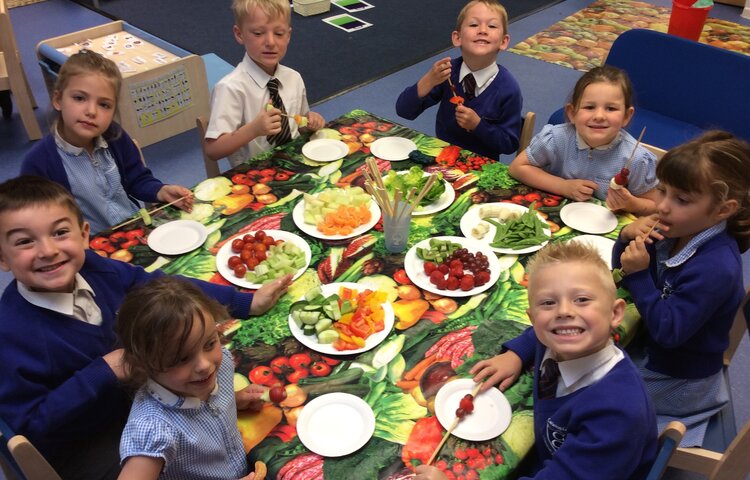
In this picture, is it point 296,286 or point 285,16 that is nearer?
point 296,286

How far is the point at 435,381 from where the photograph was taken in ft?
5.00

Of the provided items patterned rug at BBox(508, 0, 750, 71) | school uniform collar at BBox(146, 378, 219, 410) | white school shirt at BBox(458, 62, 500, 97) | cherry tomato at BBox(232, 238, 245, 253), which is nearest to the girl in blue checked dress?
school uniform collar at BBox(146, 378, 219, 410)

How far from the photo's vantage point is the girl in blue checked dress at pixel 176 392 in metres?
1.26

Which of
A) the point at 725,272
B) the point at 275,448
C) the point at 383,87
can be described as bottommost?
the point at 383,87

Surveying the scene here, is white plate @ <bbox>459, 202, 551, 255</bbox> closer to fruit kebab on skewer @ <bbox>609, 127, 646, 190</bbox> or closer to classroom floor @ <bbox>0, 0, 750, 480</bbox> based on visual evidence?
fruit kebab on skewer @ <bbox>609, 127, 646, 190</bbox>

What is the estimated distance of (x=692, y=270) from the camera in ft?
5.58

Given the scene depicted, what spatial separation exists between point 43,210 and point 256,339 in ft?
2.05

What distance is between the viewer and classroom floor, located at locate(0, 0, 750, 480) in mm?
3809

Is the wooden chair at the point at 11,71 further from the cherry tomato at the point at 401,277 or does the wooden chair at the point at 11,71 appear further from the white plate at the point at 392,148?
the cherry tomato at the point at 401,277

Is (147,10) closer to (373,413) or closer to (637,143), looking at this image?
(637,143)

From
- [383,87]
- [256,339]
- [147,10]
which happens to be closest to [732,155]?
[256,339]

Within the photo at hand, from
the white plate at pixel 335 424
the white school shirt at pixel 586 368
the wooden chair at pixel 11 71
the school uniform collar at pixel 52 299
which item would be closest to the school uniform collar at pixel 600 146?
the white school shirt at pixel 586 368

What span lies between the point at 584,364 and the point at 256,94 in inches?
69.2

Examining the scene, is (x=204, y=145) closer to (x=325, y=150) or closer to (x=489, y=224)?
(x=325, y=150)
